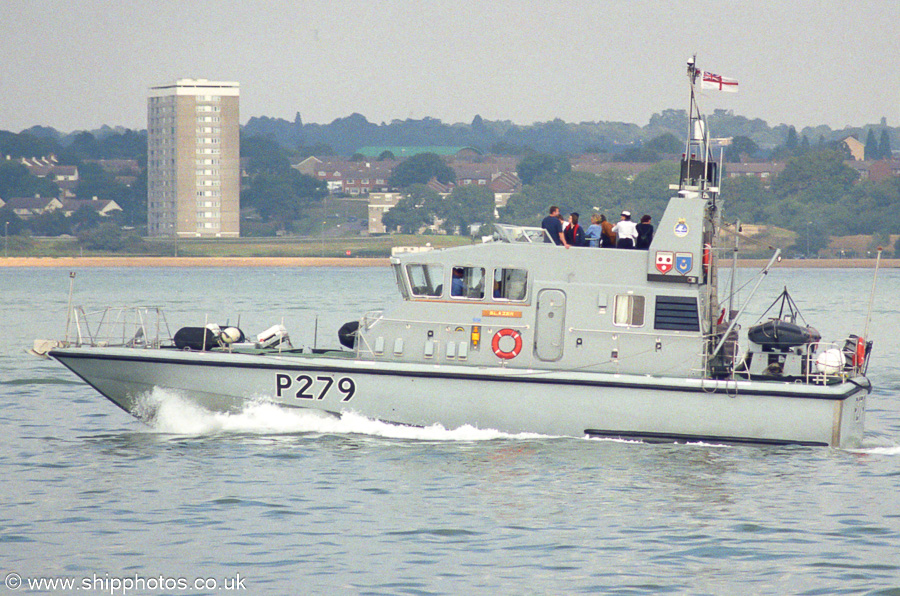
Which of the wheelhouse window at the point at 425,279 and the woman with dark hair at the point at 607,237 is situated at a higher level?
the woman with dark hair at the point at 607,237

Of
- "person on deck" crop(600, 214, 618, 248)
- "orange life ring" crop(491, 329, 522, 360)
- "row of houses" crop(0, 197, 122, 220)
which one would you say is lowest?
"row of houses" crop(0, 197, 122, 220)

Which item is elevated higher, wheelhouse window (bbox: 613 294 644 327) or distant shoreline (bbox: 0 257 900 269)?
wheelhouse window (bbox: 613 294 644 327)

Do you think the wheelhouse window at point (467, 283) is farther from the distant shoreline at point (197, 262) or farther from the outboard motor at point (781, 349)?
the distant shoreline at point (197, 262)

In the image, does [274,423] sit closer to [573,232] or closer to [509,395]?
[509,395]

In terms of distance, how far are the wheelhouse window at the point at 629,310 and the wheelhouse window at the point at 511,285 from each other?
4.46 ft

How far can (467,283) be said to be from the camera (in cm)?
1722

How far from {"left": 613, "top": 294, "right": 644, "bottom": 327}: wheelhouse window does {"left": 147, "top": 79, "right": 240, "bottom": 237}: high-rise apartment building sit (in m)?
160

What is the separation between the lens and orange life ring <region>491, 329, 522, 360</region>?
16859mm

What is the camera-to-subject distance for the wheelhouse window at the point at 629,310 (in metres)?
16.8

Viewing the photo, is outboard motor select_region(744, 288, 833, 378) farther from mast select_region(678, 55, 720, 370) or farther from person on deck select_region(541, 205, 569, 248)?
person on deck select_region(541, 205, 569, 248)
